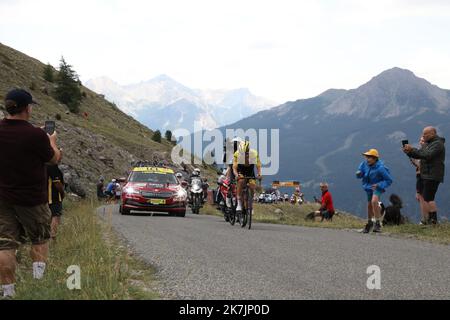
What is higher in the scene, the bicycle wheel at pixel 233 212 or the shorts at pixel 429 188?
the shorts at pixel 429 188

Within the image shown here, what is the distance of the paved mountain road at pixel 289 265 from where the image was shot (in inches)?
215

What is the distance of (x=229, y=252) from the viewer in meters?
8.41

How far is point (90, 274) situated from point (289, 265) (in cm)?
253

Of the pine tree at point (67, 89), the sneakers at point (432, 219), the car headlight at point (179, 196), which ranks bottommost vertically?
the sneakers at point (432, 219)

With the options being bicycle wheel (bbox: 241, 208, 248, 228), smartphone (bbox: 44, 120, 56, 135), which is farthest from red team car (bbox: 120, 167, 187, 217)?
smartphone (bbox: 44, 120, 56, 135)

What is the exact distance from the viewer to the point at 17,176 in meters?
5.49

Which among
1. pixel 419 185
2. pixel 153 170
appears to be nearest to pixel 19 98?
pixel 419 185

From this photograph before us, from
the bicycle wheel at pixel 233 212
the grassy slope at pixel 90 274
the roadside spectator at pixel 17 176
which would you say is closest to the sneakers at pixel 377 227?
the bicycle wheel at pixel 233 212

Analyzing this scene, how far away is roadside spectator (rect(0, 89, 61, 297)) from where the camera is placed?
5.43 metres

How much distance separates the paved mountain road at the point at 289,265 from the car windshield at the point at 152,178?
26.3 ft

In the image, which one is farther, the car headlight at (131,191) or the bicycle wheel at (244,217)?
the car headlight at (131,191)

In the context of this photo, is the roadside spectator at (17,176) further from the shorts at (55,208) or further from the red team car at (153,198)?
the red team car at (153,198)

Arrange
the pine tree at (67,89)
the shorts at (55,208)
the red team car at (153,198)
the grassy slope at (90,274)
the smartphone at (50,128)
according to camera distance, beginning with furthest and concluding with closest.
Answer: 1. the pine tree at (67,89)
2. the red team car at (153,198)
3. the shorts at (55,208)
4. the smartphone at (50,128)
5. the grassy slope at (90,274)
